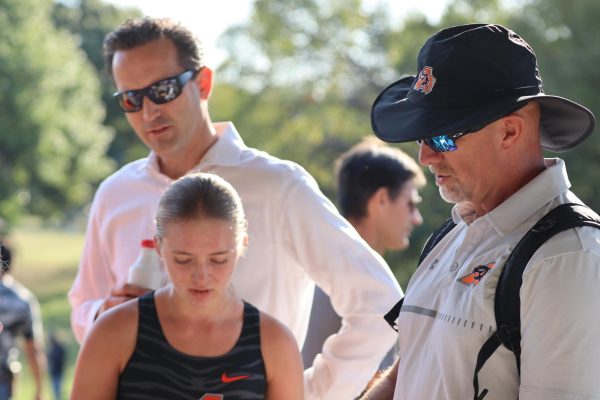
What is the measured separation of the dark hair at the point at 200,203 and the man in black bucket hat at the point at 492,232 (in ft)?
2.34

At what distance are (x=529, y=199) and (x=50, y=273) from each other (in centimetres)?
3623

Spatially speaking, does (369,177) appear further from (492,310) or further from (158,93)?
(492,310)

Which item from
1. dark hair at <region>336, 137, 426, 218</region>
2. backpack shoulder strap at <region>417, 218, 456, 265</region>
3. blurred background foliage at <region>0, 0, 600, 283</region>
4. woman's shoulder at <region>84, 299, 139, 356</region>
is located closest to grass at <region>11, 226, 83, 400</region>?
blurred background foliage at <region>0, 0, 600, 283</region>

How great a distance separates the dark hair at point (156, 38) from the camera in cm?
355

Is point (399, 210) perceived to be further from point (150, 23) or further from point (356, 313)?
point (150, 23)

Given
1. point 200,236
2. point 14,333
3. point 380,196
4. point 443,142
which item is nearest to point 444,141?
point 443,142

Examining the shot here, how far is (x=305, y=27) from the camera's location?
25547mm

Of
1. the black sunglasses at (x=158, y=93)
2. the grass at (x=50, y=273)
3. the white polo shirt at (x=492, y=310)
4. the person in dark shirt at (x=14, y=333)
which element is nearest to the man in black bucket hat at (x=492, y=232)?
the white polo shirt at (x=492, y=310)

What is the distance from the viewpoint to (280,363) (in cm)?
300

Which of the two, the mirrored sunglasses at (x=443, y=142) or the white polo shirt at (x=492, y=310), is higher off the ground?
the mirrored sunglasses at (x=443, y=142)

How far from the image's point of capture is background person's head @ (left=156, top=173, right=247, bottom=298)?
2.95 m

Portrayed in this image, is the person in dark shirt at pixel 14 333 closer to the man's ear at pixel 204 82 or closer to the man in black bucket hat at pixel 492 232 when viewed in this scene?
the man's ear at pixel 204 82

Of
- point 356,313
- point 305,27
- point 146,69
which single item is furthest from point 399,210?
point 305,27

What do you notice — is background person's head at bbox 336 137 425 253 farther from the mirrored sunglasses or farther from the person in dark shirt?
the person in dark shirt
